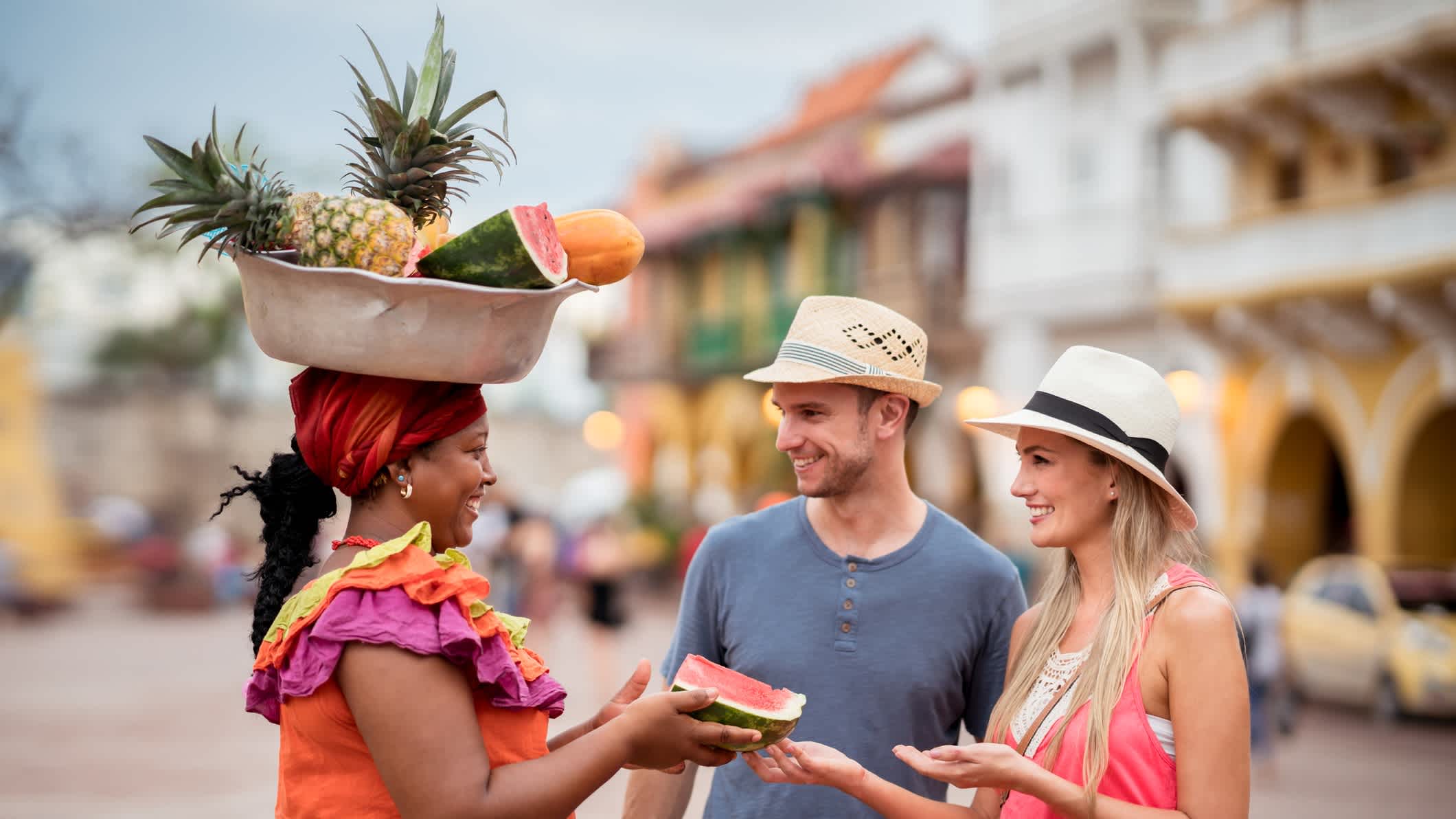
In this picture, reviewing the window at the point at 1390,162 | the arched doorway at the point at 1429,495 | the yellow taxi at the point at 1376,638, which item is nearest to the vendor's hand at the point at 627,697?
the yellow taxi at the point at 1376,638

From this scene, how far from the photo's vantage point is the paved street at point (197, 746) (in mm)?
10156

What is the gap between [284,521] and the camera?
2.99 meters

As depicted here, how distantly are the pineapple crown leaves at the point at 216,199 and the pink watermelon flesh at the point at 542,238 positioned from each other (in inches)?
18.3

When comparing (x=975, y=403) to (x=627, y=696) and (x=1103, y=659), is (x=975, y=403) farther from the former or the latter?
(x=627, y=696)

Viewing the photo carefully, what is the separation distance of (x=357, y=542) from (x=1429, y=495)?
18.9m

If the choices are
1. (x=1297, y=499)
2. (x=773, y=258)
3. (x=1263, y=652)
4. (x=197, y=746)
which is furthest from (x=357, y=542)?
(x=773, y=258)

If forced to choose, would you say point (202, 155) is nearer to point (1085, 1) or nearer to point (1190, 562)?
point (1190, 562)

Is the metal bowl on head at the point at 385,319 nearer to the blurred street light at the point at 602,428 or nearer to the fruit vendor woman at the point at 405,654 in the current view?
the fruit vendor woman at the point at 405,654

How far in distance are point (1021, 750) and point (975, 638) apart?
1.89 ft

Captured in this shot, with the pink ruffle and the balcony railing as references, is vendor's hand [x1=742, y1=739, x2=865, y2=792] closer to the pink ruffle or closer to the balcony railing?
the pink ruffle

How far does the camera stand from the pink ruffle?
252 centimetres

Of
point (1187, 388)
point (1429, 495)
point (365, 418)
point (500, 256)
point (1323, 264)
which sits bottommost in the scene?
point (1429, 495)

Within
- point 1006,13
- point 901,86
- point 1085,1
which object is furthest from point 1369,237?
point 901,86

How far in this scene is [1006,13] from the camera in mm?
24844
